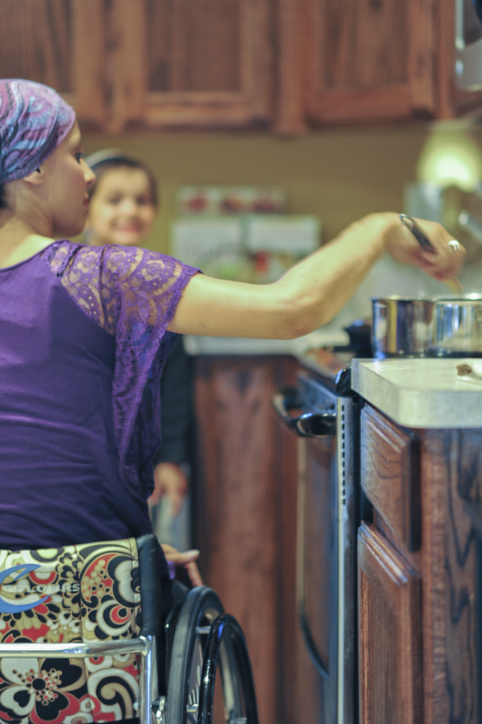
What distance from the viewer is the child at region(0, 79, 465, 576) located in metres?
0.87

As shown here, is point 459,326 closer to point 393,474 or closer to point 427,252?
point 427,252

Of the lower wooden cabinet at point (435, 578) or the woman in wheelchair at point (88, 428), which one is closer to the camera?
the lower wooden cabinet at point (435, 578)

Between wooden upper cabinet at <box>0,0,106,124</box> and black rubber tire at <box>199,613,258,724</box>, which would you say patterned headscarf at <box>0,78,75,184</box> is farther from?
wooden upper cabinet at <box>0,0,106,124</box>

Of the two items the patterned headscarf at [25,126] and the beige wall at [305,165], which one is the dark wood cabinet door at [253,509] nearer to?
the beige wall at [305,165]

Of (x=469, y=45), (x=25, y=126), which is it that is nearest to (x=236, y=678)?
(x=25, y=126)

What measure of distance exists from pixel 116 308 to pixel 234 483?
135 centimetres

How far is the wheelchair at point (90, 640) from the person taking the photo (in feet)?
2.72

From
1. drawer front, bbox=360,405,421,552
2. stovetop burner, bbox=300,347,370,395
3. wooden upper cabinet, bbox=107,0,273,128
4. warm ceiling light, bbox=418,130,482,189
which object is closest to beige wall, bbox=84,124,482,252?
warm ceiling light, bbox=418,130,482,189

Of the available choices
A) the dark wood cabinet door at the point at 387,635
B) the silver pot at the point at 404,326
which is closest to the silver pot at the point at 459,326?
the silver pot at the point at 404,326

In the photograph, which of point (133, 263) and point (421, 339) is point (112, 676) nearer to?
point (133, 263)

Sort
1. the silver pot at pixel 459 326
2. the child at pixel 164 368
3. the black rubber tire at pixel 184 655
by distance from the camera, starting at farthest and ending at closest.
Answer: the child at pixel 164 368 < the silver pot at pixel 459 326 < the black rubber tire at pixel 184 655

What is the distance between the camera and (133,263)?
2.87ft

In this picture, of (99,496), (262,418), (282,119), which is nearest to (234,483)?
(262,418)

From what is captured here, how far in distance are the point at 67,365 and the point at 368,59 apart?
1.63 m
